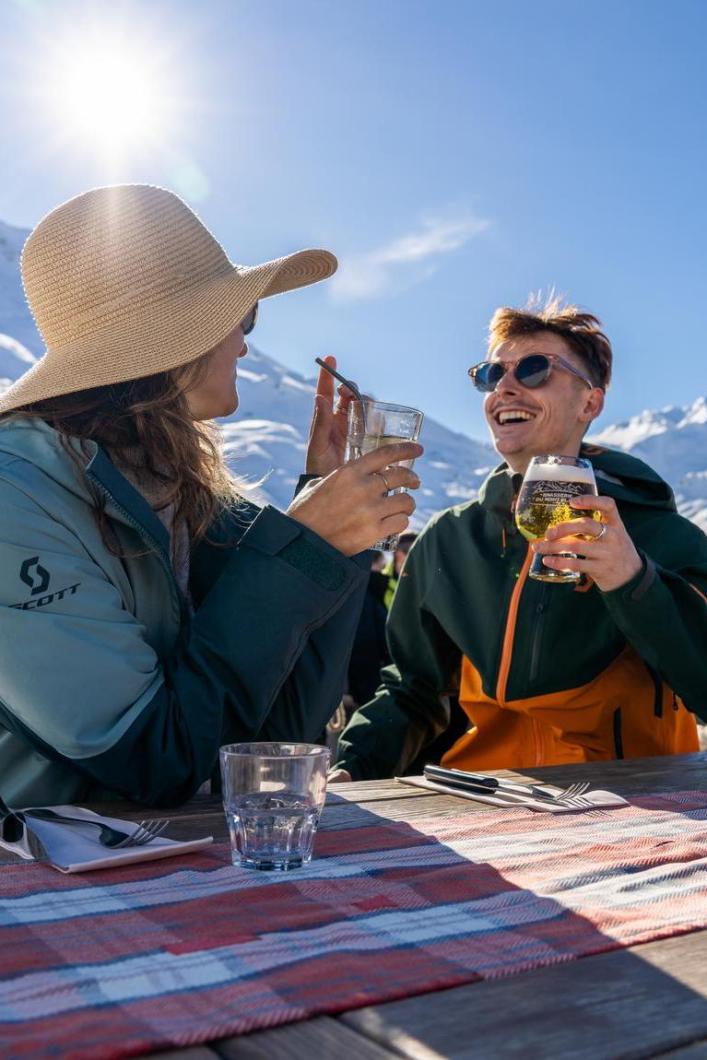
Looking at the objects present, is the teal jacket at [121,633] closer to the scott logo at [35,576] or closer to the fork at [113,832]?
the scott logo at [35,576]

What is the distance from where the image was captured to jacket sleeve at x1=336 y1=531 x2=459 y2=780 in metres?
3.30

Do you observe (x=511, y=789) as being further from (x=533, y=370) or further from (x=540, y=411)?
(x=533, y=370)

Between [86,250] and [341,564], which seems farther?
[86,250]

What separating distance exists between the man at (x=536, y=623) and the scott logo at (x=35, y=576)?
1.35 meters

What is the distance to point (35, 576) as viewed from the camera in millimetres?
1669

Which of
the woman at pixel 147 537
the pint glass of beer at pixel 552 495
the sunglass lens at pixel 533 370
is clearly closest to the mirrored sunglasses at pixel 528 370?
the sunglass lens at pixel 533 370

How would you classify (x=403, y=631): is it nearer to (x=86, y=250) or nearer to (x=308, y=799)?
(x=86, y=250)

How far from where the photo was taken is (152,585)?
6.47 feet

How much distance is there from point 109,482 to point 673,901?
110 cm

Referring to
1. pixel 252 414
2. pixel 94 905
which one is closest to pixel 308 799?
pixel 94 905

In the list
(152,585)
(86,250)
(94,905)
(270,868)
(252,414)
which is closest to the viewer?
(94,905)

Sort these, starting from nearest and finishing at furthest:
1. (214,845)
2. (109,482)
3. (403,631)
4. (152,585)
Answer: (214,845) → (109,482) → (152,585) → (403,631)

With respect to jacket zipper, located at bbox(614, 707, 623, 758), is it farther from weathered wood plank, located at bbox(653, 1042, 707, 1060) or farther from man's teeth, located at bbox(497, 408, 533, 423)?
weathered wood plank, located at bbox(653, 1042, 707, 1060)

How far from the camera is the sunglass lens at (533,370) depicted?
11.4ft
